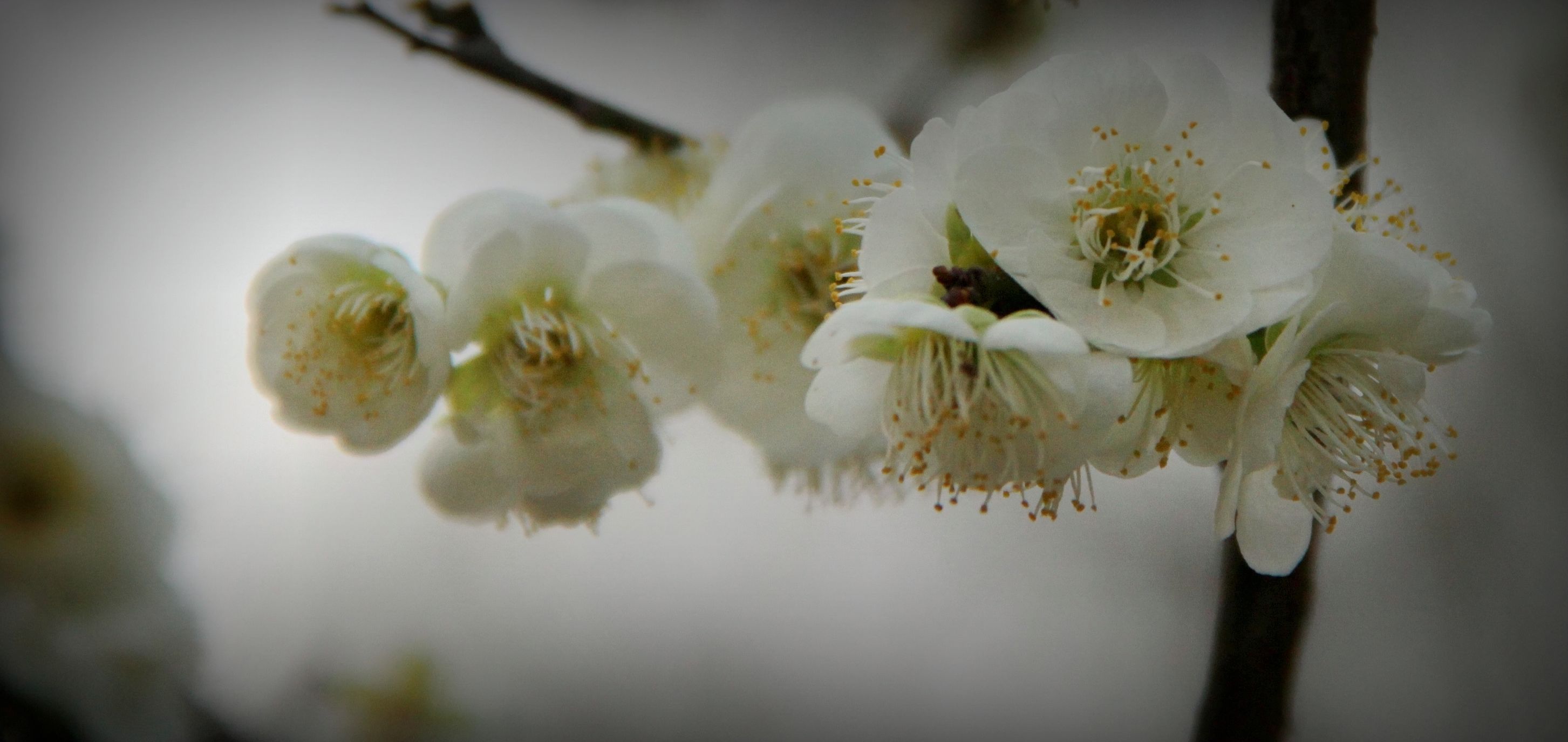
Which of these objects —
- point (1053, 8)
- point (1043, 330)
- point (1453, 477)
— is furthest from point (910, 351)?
point (1453, 477)

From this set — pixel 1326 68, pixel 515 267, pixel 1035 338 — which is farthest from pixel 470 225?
pixel 1326 68

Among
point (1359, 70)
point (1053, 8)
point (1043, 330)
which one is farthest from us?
point (1053, 8)

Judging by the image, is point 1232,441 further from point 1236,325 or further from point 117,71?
point 117,71

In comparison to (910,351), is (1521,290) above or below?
above

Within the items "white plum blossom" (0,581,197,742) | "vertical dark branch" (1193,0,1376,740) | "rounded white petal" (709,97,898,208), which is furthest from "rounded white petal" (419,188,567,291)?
"white plum blossom" (0,581,197,742)

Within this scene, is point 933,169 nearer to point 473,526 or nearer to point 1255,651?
point 1255,651

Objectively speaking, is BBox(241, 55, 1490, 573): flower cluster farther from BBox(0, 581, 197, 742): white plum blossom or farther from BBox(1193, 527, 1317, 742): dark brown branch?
BBox(0, 581, 197, 742): white plum blossom

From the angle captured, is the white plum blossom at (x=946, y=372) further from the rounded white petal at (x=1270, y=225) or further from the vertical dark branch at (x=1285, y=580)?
the vertical dark branch at (x=1285, y=580)
